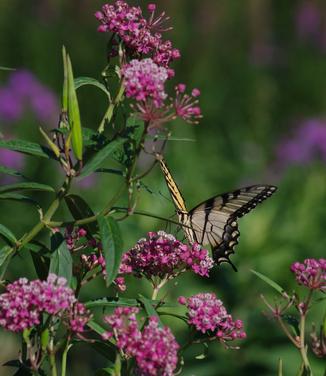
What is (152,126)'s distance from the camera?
4.93 ft

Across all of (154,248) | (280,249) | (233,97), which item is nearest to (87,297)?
(280,249)

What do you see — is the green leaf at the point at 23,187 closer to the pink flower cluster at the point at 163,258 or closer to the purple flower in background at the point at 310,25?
the pink flower cluster at the point at 163,258

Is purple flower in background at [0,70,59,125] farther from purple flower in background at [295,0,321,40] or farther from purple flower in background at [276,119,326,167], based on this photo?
purple flower in background at [295,0,321,40]

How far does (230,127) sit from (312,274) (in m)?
6.64

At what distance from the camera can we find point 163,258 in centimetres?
176

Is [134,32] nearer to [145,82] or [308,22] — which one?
[145,82]

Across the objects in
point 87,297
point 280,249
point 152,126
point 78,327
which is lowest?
point 87,297

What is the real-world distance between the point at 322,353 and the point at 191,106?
512 millimetres

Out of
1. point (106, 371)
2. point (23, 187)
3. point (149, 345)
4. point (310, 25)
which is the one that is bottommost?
point (106, 371)

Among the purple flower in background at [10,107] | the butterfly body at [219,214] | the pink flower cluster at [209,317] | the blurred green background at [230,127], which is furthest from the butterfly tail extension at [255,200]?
the purple flower in background at [10,107]

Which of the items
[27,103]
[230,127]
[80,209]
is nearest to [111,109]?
[80,209]

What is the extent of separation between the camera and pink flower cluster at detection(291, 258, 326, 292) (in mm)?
1703

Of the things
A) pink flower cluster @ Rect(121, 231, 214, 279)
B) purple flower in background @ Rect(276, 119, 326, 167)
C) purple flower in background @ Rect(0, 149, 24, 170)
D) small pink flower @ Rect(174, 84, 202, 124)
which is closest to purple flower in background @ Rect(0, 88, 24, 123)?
purple flower in background @ Rect(0, 149, 24, 170)

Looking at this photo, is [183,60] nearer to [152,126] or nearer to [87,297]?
[87,297]
